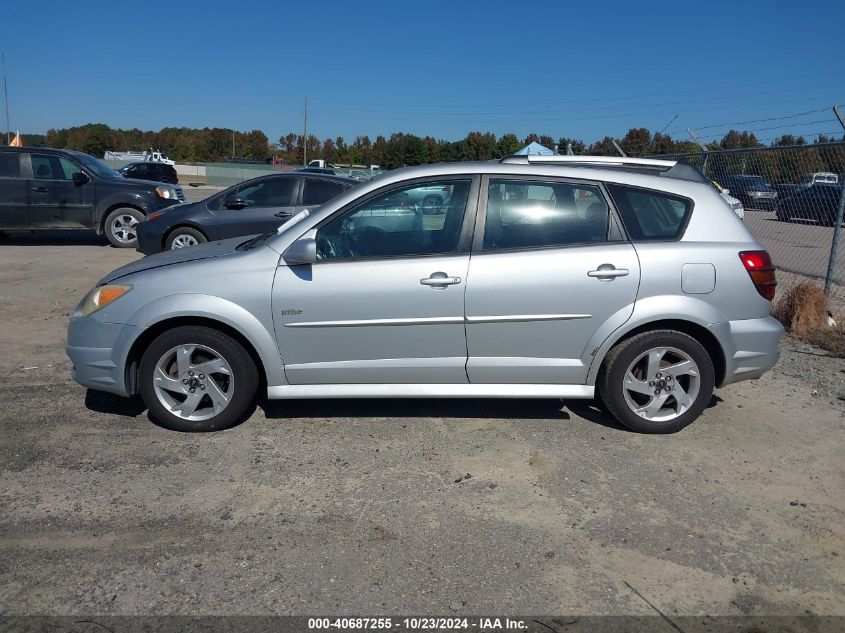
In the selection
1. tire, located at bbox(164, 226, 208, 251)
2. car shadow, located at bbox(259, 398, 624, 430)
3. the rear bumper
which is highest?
tire, located at bbox(164, 226, 208, 251)

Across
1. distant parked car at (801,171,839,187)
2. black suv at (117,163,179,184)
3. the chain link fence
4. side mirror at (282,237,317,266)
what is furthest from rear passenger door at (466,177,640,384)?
black suv at (117,163,179,184)

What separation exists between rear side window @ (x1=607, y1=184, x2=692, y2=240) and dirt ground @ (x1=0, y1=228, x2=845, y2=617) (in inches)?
51.8

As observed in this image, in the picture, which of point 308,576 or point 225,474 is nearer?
point 308,576

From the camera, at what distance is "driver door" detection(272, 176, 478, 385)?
14.3 ft

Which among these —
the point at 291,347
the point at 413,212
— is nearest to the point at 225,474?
the point at 291,347

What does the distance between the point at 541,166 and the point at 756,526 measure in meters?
2.52

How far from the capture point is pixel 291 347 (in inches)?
174

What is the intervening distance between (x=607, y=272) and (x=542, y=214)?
1.84 feet

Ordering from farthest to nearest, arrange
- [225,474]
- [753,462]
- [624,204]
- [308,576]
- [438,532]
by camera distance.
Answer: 1. [624,204]
2. [753,462]
3. [225,474]
4. [438,532]
5. [308,576]

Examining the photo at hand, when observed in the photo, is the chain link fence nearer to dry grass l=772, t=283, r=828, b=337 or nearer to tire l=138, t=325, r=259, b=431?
dry grass l=772, t=283, r=828, b=337

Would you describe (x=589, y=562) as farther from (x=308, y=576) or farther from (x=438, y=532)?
(x=308, y=576)

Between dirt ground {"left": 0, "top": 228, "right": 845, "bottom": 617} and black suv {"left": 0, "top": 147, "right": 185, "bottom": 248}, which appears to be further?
black suv {"left": 0, "top": 147, "right": 185, "bottom": 248}

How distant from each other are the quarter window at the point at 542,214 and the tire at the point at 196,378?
69.1 inches

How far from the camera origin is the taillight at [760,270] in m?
4.49
